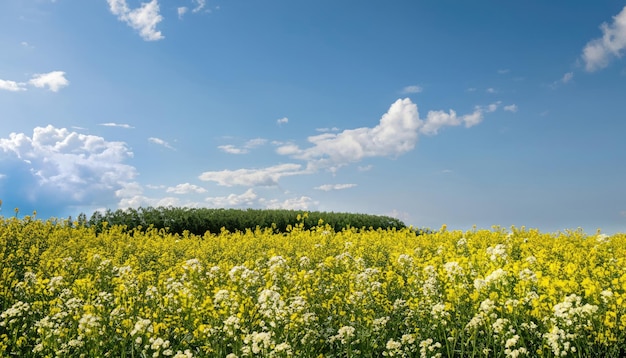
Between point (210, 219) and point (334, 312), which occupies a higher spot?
point (210, 219)

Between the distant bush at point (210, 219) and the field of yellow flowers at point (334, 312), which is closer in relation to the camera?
the field of yellow flowers at point (334, 312)

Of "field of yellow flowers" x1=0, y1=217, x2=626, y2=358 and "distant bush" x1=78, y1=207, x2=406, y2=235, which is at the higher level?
"distant bush" x1=78, y1=207, x2=406, y2=235

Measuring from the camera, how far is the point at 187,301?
640cm

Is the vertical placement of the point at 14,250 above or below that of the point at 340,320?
above

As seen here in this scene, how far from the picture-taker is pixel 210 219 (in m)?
22.2

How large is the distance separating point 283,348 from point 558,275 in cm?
453

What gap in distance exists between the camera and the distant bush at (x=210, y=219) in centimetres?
2116

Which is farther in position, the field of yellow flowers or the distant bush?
the distant bush

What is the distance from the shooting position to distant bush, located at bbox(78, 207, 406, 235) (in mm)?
21156

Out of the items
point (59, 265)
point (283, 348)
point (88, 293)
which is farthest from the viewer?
point (59, 265)

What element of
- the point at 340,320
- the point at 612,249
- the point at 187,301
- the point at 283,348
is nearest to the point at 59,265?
the point at 187,301

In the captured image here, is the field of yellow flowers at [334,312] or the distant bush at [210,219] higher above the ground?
the distant bush at [210,219]

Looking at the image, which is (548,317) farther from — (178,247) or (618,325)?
(178,247)

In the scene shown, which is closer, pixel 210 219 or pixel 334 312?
pixel 334 312
